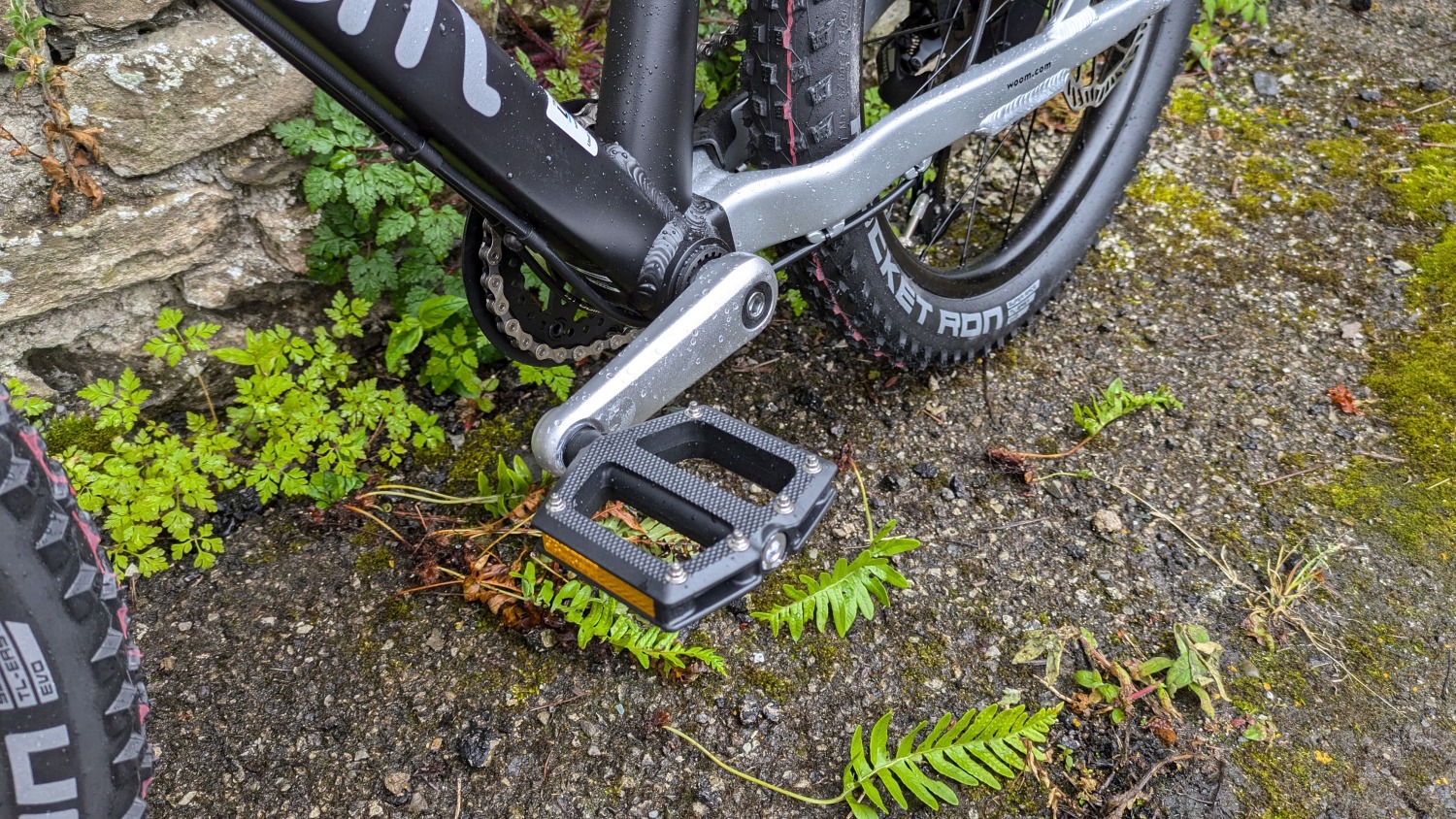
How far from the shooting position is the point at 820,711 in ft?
5.30

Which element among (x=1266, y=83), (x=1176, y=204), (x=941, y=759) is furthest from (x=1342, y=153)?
(x=941, y=759)

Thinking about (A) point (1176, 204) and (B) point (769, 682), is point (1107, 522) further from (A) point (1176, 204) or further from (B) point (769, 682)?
(A) point (1176, 204)

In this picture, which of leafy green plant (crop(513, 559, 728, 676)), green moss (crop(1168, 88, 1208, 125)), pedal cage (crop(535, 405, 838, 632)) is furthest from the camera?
green moss (crop(1168, 88, 1208, 125))

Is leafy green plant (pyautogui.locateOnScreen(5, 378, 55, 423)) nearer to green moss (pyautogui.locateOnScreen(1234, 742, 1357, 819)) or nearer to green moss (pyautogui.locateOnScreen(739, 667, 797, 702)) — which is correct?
green moss (pyautogui.locateOnScreen(739, 667, 797, 702))

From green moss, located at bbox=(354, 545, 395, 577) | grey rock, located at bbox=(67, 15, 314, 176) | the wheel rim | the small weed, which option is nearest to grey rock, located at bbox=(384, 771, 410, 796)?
green moss, located at bbox=(354, 545, 395, 577)

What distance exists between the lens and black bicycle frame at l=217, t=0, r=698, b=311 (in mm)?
1179

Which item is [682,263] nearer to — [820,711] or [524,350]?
[524,350]

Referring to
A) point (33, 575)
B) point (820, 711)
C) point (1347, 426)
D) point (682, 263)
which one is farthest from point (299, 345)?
point (1347, 426)

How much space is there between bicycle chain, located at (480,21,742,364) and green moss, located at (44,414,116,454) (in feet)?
2.77

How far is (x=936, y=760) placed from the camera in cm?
151

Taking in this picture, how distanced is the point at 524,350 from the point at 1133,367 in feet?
4.56

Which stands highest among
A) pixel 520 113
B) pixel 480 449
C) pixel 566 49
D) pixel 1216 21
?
pixel 520 113

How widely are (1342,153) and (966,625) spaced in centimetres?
193

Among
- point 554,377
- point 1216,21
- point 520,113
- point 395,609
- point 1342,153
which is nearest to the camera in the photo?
point 520,113
